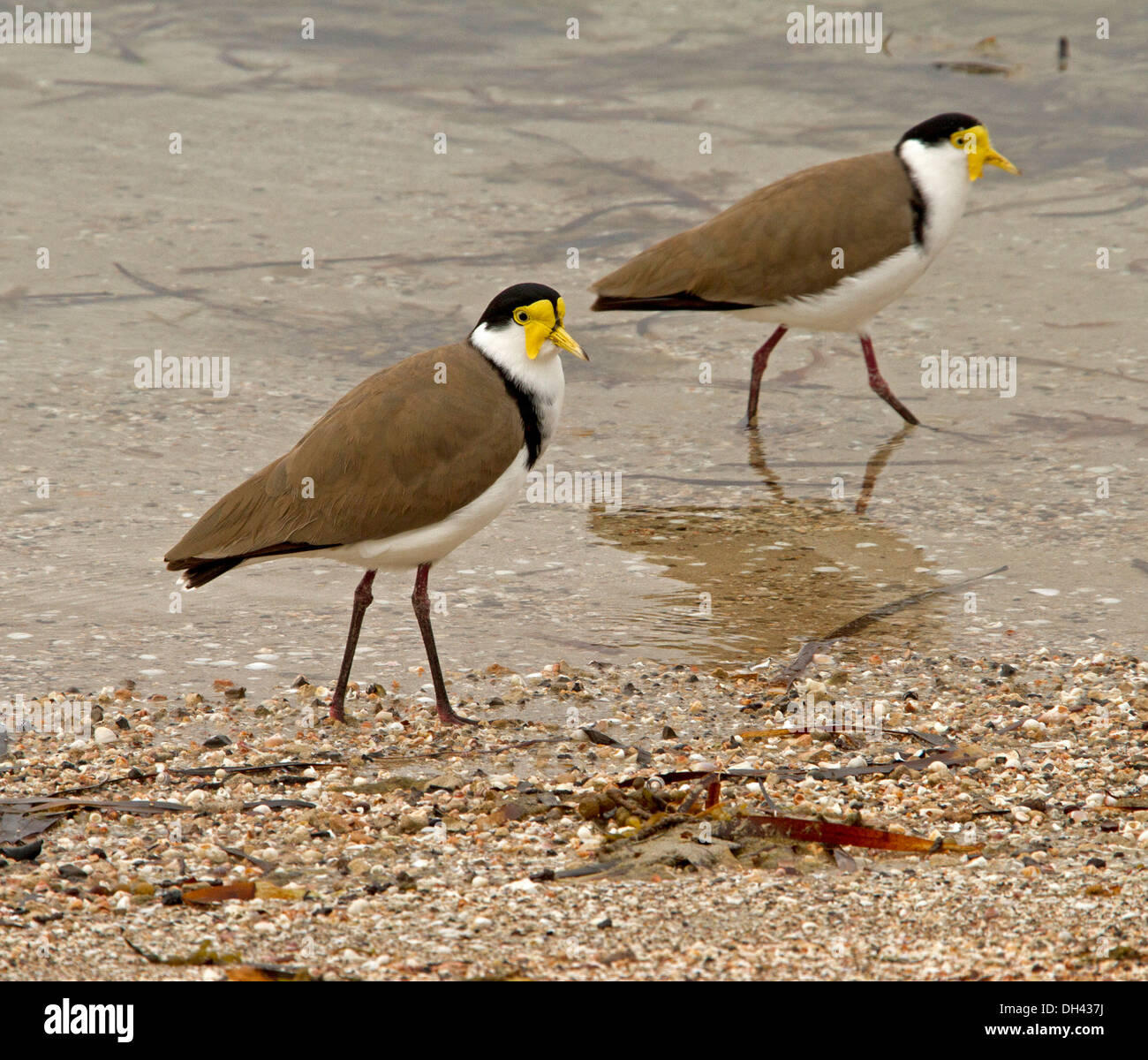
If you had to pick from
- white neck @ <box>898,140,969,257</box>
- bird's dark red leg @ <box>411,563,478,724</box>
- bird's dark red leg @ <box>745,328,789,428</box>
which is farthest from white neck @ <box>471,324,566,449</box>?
white neck @ <box>898,140,969,257</box>

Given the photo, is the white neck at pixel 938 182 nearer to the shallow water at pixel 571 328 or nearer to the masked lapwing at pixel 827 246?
the masked lapwing at pixel 827 246

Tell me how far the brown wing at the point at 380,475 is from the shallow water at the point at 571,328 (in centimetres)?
81

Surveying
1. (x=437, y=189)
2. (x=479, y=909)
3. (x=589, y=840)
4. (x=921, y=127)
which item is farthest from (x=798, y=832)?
(x=437, y=189)

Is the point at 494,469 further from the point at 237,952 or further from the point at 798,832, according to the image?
the point at 237,952

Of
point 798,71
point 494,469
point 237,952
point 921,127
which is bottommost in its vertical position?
point 237,952

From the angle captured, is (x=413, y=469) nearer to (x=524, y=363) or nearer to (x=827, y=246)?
(x=524, y=363)

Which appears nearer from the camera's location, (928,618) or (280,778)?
(280,778)

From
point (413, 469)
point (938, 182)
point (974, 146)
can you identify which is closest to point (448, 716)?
point (413, 469)

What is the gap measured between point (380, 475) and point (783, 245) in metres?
4.10

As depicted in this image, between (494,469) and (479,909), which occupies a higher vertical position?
(494,469)

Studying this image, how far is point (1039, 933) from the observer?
14.1 ft

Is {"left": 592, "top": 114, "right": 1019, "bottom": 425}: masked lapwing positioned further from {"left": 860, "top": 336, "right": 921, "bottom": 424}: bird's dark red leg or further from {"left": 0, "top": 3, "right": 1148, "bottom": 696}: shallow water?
{"left": 0, "top": 3, "right": 1148, "bottom": 696}: shallow water

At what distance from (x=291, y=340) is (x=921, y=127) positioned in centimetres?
418

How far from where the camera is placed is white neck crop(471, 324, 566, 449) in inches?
246
